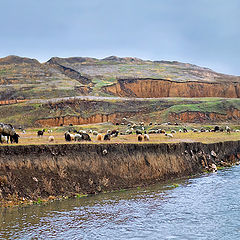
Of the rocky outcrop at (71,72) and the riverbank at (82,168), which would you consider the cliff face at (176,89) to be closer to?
the rocky outcrop at (71,72)

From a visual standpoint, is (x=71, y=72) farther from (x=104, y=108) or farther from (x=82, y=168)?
(x=82, y=168)

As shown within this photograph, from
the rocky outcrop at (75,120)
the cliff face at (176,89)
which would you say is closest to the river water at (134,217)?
the rocky outcrop at (75,120)

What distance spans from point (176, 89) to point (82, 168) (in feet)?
383

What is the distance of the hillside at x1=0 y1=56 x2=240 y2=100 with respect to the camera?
11725 centimetres

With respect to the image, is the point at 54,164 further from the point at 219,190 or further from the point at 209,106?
the point at 209,106

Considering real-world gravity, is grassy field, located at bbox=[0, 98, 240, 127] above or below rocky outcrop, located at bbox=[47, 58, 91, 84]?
below

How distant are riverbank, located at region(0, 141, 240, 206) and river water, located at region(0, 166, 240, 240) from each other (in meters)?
1.28

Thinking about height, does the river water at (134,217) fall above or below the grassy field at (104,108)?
below

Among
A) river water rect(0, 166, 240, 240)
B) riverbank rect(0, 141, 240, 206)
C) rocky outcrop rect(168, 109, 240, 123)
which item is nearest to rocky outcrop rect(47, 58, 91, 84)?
rocky outcrop rect(168, 109, 240, 123)

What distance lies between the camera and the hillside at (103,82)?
385 ft

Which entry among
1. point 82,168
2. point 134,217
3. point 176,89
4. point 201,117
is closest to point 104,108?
point 201,117

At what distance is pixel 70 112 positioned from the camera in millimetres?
95125

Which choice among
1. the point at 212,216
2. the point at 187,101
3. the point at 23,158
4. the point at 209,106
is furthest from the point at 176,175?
the point at 187,101

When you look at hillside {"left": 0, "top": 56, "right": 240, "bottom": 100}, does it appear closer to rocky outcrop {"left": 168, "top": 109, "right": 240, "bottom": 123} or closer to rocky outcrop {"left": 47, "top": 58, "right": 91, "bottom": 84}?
rocky outcrop {"left": 47, "top": 58, "right": 91, "bottom": 84}
